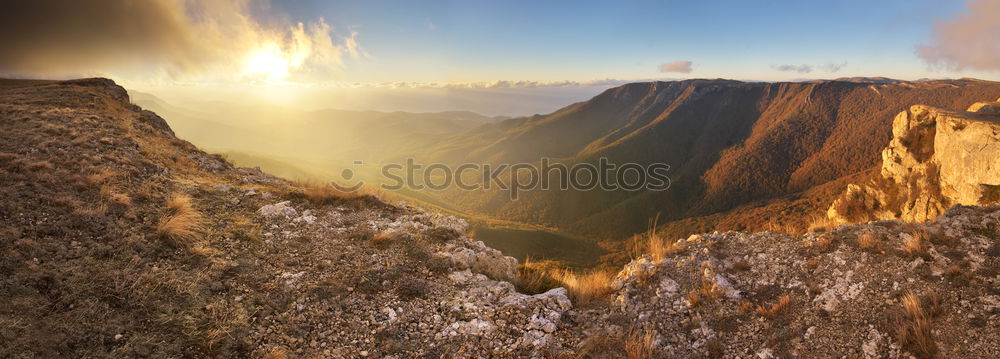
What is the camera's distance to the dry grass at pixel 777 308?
6020 mm

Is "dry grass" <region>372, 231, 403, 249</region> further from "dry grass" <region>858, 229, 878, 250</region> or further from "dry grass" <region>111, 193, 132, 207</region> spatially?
"dry grass" <region>858, 229, 878, 250</region>

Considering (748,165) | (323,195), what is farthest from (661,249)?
(748,165)

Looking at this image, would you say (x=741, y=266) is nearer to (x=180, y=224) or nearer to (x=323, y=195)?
(x=323, y=195)

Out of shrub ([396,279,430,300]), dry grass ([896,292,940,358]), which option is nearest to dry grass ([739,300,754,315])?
dry grass ([896,292,940,358])

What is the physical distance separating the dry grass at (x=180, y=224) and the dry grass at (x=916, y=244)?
13170 mm

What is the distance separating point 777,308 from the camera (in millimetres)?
6066

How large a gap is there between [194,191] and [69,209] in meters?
3.06

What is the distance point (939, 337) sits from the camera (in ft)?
15.2

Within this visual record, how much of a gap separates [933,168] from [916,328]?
33592 millimetres

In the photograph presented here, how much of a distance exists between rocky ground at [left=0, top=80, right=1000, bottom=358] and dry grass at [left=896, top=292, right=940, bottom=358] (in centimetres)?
3

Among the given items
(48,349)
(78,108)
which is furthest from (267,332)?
(78,108)

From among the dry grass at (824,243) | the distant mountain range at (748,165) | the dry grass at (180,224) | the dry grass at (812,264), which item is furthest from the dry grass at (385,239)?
the distant mountain range at (748,165)

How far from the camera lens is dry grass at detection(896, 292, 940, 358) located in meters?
4.57

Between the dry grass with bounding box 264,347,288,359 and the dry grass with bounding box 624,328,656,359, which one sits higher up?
the dry grass with bounding box 264,347,288,359
